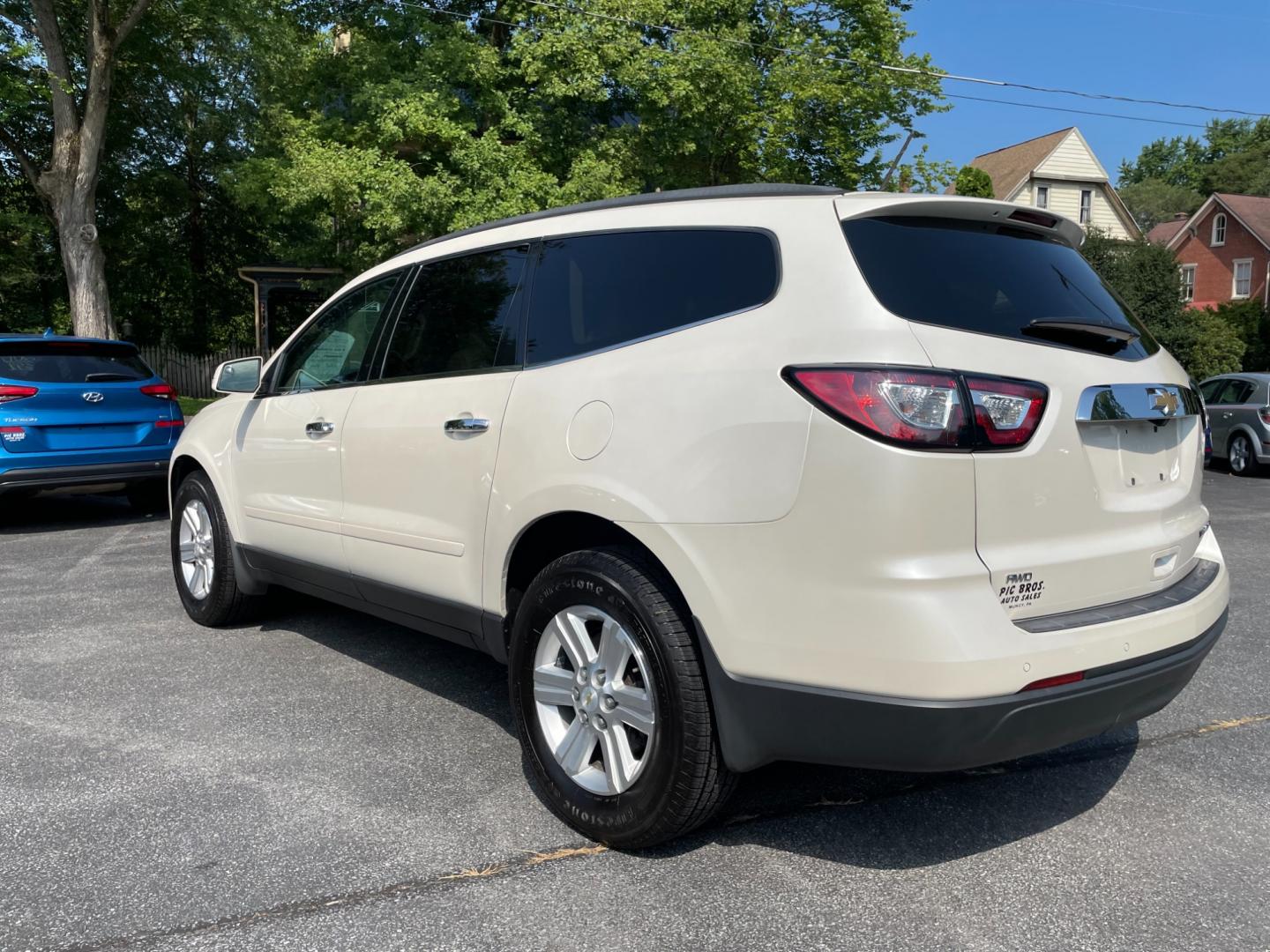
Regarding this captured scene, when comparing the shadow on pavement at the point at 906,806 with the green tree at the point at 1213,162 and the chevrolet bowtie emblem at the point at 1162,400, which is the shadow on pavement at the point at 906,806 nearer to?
the chevrolet bowtie emblem at the point at 1162,400

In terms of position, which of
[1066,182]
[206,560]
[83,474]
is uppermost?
[1066,182]

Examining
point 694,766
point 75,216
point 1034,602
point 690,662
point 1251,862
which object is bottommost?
point 1251,862

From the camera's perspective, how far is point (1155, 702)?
2.72m

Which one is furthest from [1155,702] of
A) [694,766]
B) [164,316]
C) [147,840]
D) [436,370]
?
[164,316]

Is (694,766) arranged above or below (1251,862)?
above

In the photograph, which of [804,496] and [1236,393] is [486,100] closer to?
[1236,393]

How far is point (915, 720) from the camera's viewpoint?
7.65 feet

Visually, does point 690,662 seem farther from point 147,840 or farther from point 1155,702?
point 147,840

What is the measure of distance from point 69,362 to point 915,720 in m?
8.39

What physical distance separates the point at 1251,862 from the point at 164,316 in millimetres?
31330

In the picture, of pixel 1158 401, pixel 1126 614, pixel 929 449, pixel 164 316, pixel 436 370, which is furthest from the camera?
pixel 164 316

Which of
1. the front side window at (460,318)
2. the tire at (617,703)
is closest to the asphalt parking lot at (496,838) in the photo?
the tire at (617,703)

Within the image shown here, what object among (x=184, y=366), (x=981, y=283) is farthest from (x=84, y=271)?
(x=981, y=283)

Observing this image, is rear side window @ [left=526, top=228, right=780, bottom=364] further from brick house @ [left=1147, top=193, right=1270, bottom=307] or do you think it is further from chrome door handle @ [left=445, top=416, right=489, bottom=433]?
brick house @ [left=1147, top=193, right=1270, bottom=307]
